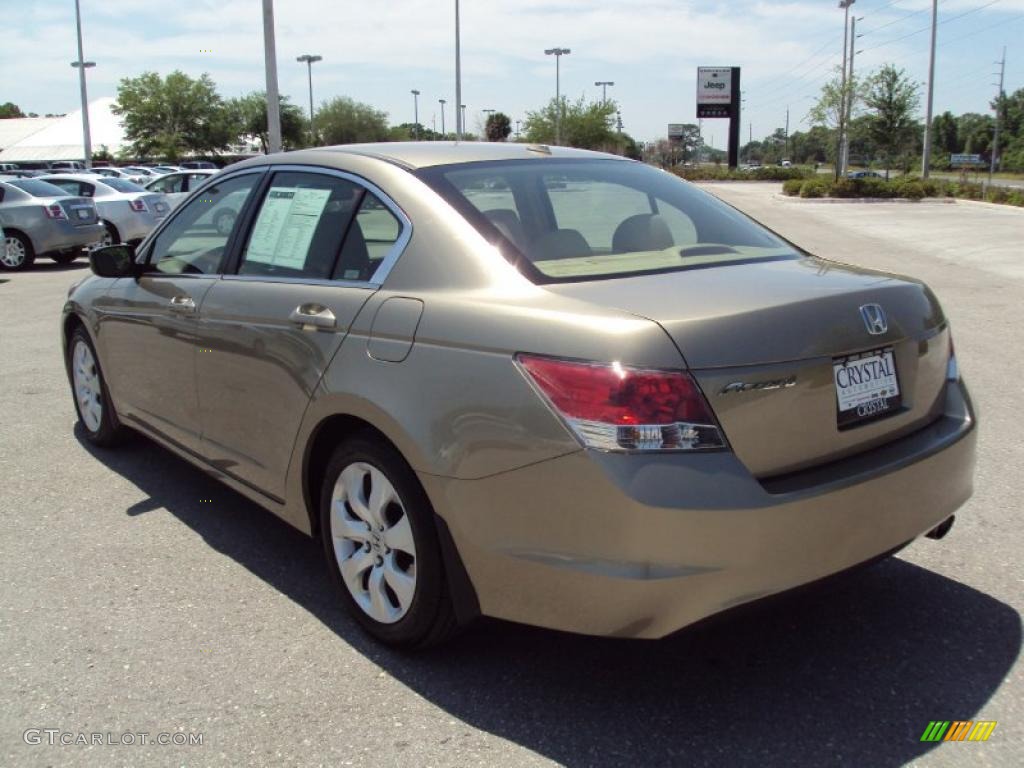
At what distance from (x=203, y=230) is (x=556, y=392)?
8.43 feet

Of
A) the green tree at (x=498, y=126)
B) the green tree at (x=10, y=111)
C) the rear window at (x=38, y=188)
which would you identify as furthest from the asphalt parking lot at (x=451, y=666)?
the green tree at (x=10, y=111)

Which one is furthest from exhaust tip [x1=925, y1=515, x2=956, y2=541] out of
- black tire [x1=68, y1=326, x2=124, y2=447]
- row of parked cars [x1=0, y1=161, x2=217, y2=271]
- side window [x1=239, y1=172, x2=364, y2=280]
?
row of parked cars [x1=0, y1=161, x2=217, y2=271]

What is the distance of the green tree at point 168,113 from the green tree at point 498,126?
755 inches

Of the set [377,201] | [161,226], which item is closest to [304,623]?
[377,201]

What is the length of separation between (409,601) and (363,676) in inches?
11.8

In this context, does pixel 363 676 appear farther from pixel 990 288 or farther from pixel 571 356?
pixel 990 288

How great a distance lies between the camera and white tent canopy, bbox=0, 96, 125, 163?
89062 mm

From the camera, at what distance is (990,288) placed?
40.8 feet

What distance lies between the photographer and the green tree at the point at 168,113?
64.8 metres

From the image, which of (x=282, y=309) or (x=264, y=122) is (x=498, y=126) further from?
(x=282, y=309)

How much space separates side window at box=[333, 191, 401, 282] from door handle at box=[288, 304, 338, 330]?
0.48 feet

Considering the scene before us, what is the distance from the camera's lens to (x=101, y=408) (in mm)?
5504

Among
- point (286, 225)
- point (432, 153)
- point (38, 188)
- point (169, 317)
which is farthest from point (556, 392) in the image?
point (38, 188)

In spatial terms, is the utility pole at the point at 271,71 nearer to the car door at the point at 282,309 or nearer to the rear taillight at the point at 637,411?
the car door at the point at 282,309
